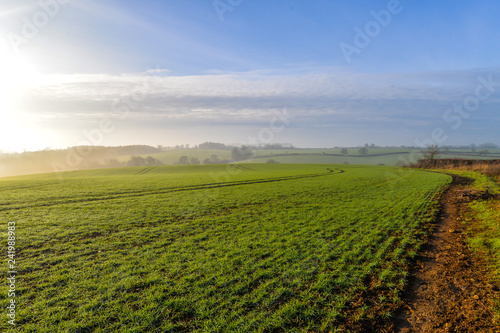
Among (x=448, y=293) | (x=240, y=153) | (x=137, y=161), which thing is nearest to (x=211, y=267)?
(x=448, y=293)

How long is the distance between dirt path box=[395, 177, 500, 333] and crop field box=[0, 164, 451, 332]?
653 millimetres

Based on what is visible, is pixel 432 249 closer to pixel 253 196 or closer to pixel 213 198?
pixel 253 196

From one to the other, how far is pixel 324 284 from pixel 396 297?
2564mm

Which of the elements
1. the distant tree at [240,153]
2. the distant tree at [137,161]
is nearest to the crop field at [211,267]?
the distant tree at [240,153]

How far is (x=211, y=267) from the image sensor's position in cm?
1098

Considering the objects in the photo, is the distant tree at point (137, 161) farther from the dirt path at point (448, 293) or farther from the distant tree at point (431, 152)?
the dirt path at point (448, 293)

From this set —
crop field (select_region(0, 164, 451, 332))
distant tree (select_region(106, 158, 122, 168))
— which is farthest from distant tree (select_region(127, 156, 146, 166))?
crop field (select_region(0, 164, 451, 332))

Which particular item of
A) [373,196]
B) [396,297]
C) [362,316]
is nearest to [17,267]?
[362,316]

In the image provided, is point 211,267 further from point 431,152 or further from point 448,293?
point 431,152

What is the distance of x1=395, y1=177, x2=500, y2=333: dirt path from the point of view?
767 centimetres

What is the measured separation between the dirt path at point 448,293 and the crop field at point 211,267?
65cm

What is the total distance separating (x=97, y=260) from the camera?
11992 mm

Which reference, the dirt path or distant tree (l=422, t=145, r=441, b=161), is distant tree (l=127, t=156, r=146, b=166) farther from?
the dirt path

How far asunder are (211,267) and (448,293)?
9740 millimetres
